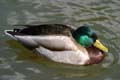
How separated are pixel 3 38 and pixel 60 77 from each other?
1.65m

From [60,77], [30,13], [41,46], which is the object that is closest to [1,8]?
[30,13]

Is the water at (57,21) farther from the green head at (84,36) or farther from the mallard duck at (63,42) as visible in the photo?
the green head at (84,36)

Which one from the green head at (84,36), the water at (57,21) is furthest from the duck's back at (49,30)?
the water at (57,21)

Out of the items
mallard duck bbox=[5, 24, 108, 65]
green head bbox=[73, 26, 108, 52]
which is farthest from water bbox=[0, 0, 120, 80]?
green head bbox=[73, 26, 108, 52]

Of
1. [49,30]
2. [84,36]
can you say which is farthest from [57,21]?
[49,30]

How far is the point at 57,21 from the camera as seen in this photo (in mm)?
10242

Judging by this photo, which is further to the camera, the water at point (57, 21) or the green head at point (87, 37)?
the green head at point (87, 37)

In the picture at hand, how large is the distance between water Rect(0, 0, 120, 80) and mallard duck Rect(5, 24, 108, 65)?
143 mm

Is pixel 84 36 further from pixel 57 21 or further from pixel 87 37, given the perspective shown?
pixel 57 21

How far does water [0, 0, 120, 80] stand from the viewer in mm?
8633

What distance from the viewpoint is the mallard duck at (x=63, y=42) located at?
890 centimetres

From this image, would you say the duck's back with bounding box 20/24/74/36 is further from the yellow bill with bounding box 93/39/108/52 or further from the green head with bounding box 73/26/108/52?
the yellow bill with bounding box 93/39/108/52

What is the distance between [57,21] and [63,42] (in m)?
1.45

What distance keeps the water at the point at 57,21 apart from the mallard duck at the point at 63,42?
14 cm
